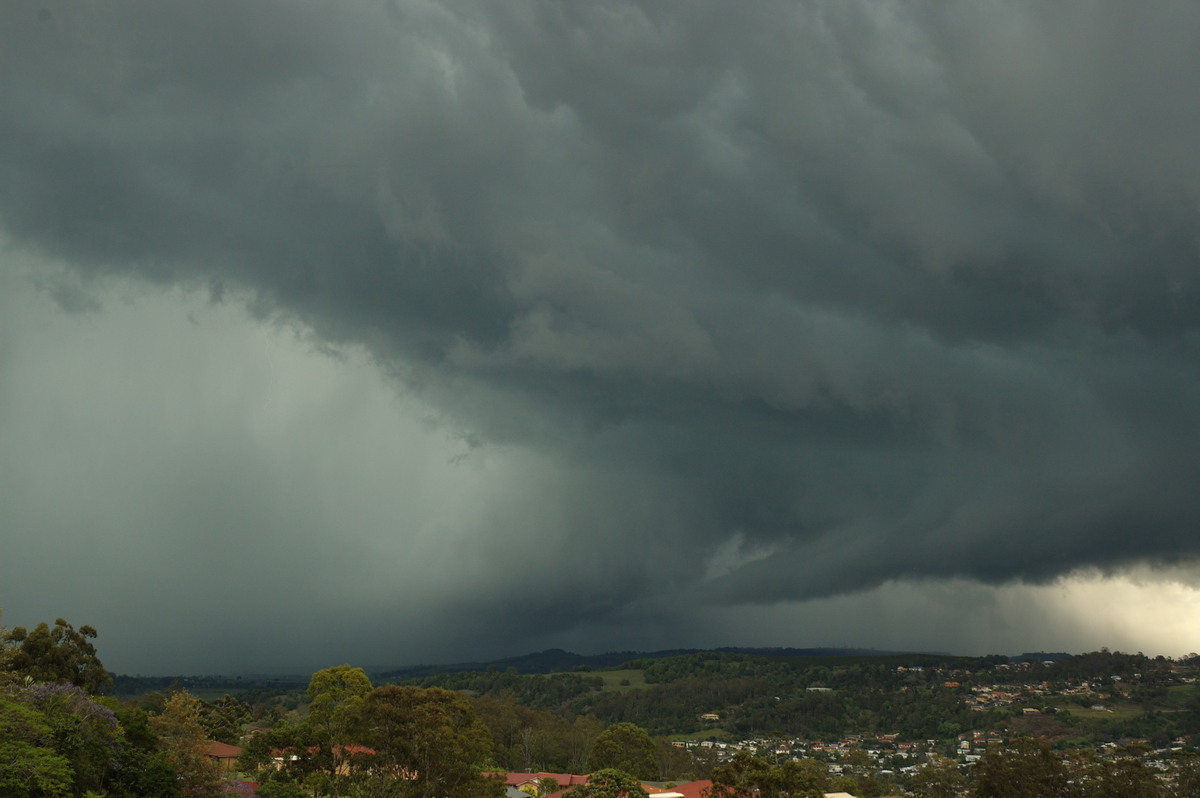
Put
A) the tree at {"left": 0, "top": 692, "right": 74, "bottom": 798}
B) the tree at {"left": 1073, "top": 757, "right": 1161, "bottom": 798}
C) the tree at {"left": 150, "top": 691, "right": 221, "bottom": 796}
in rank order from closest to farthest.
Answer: the tree at {"left": 0, "top": 692, "right": 74, "bottom": 798}
the tree at {"left": 150, "top": 691, "right": 221, "bottom": 796}
the tree at {"left": 1073, "top": 757, "right": 1161, "bottom": 798}

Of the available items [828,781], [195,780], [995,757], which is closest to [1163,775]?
[995,757]

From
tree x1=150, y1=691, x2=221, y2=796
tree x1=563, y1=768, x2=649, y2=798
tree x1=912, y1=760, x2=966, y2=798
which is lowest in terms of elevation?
tree x1=912, y1=760, x2=966, y2=798

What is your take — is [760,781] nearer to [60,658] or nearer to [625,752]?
[625,752]

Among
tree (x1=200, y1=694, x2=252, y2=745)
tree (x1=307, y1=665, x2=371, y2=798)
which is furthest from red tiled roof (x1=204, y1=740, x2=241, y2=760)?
tree (x1=307, y1=665, x2=371, y2=798)

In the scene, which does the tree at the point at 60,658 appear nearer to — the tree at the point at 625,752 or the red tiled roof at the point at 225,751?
the red tiled roof at the point at 225,751

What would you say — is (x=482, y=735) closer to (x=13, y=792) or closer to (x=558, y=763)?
(x=13, y=792)

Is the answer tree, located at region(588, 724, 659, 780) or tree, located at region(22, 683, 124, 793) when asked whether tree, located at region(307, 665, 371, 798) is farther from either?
tree, located at region(588, 724, 659, 780)

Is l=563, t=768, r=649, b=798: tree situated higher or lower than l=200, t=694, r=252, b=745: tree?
higher
